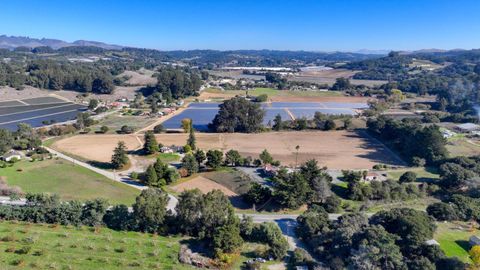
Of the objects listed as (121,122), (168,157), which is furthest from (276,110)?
(168,157)

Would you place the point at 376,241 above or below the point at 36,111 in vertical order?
below

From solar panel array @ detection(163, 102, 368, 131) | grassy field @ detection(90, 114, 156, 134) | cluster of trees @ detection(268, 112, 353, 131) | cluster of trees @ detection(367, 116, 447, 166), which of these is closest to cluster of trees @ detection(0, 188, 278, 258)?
cluster of trees @ detection(367, 116, 447, 166)

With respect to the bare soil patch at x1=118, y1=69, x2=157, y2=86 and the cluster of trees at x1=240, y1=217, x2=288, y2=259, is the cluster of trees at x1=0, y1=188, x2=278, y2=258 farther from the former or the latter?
the bare soil patch at x1=118, y1=69, x2=157, y2=86

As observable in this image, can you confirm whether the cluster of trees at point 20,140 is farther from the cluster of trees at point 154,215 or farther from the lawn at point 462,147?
the lawn at point 462,147

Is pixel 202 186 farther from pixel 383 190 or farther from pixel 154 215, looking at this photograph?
pixel 383 190

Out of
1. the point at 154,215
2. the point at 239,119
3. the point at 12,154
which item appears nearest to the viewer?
the point at 154,215

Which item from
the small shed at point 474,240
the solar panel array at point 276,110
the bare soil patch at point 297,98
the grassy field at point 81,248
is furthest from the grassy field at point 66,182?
the bare soil patch at point 297,98

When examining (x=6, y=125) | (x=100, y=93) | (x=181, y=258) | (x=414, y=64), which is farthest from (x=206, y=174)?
(x=414, y=64)

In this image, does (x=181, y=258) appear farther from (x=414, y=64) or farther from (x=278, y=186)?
(x=414, y=64)
